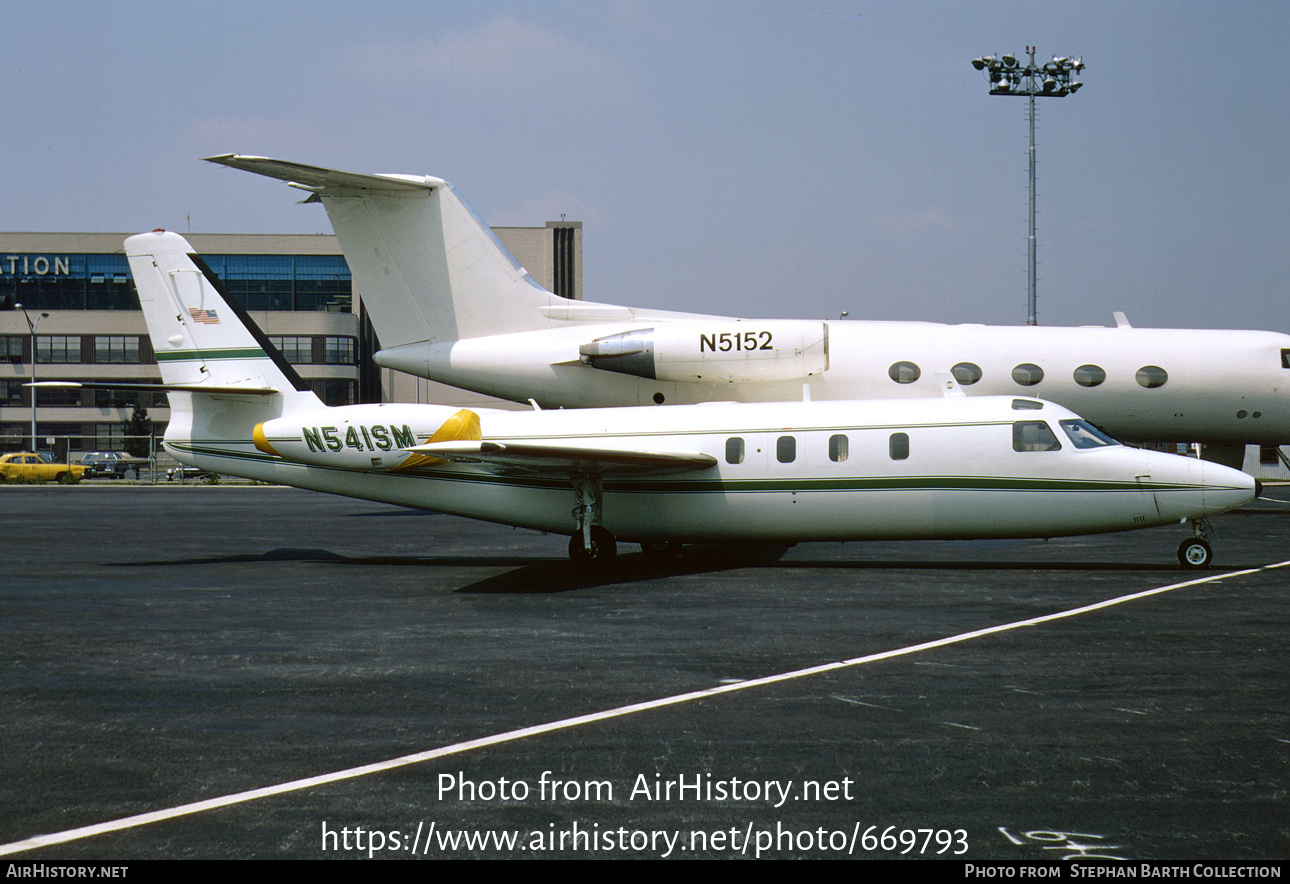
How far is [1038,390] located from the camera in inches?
888

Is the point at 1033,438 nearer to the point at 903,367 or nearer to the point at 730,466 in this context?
the point at 730,466

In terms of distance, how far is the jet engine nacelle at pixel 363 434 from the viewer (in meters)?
18.8

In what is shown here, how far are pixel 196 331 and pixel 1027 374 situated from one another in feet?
52.4

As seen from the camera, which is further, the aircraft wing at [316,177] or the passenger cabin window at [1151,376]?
the passenger cabin window at [1151,376]

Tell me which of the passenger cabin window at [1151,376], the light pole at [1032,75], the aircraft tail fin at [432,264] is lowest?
the passenger cabin window at [1151,376]

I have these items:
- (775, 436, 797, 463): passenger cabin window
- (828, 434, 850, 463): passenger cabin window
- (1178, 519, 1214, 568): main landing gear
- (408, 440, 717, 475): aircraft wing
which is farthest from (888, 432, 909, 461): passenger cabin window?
(1178, 519, 1214, 568): main landing gear

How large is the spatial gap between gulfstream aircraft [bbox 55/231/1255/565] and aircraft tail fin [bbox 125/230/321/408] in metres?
0.11

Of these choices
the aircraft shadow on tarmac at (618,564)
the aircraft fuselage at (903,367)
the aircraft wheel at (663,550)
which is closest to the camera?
the aircraft shadow on tarmac at (618,564)

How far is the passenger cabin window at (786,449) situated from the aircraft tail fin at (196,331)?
28.6 feet

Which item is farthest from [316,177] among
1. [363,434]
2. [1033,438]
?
[1033,438]

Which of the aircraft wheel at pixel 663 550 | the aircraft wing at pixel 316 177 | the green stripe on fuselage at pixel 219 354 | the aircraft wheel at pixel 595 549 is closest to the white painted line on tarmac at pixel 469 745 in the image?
the aircraft wheel at pixel 595 549

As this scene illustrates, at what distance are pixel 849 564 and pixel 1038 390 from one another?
264 inches

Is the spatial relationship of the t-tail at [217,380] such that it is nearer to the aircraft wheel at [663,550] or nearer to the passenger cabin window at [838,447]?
the aircraft wheel at [663,550]

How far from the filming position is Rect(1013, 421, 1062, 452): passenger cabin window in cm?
1709
